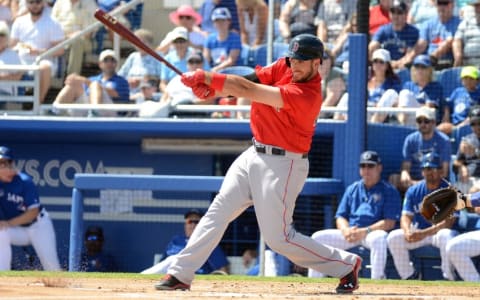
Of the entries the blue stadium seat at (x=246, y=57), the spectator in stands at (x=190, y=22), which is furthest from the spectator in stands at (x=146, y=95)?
the blue stadium seat at (x=246, y=57)

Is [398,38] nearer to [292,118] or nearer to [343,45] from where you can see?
[343,45]

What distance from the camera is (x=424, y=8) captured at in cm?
1225

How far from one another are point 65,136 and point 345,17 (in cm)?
341

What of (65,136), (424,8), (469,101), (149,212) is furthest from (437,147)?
(65,136)

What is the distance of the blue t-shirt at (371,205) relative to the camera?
10.8 meters

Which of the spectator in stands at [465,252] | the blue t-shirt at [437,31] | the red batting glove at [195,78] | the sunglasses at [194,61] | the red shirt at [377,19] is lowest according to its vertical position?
the spectator in stands at [465,252]

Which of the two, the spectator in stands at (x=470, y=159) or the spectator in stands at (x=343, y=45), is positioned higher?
the spectator in stands at (x=343, y=45)

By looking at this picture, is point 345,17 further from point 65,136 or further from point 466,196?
point 466,196

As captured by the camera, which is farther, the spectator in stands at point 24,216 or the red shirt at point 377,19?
the red shirt at point 377,19

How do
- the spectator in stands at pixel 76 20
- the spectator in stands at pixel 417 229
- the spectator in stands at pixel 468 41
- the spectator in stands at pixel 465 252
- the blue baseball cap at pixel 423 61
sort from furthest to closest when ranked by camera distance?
the spectator in stands at pixel 76 20 < the spectator in stands at pixel 468 41 < the blue baseball cap at pixel 423 61 < the spectator in stands at pixel 417 229 < the spectator in stands at pixel 465 252

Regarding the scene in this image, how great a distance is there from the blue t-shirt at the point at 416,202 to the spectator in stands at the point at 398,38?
1802 mm

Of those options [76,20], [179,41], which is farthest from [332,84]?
[76,20]

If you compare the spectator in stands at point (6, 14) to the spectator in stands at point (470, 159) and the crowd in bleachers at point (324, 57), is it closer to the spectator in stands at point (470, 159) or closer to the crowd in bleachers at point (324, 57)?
the crowd in bleachers at point (324, 57)

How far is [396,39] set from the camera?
1201cm
